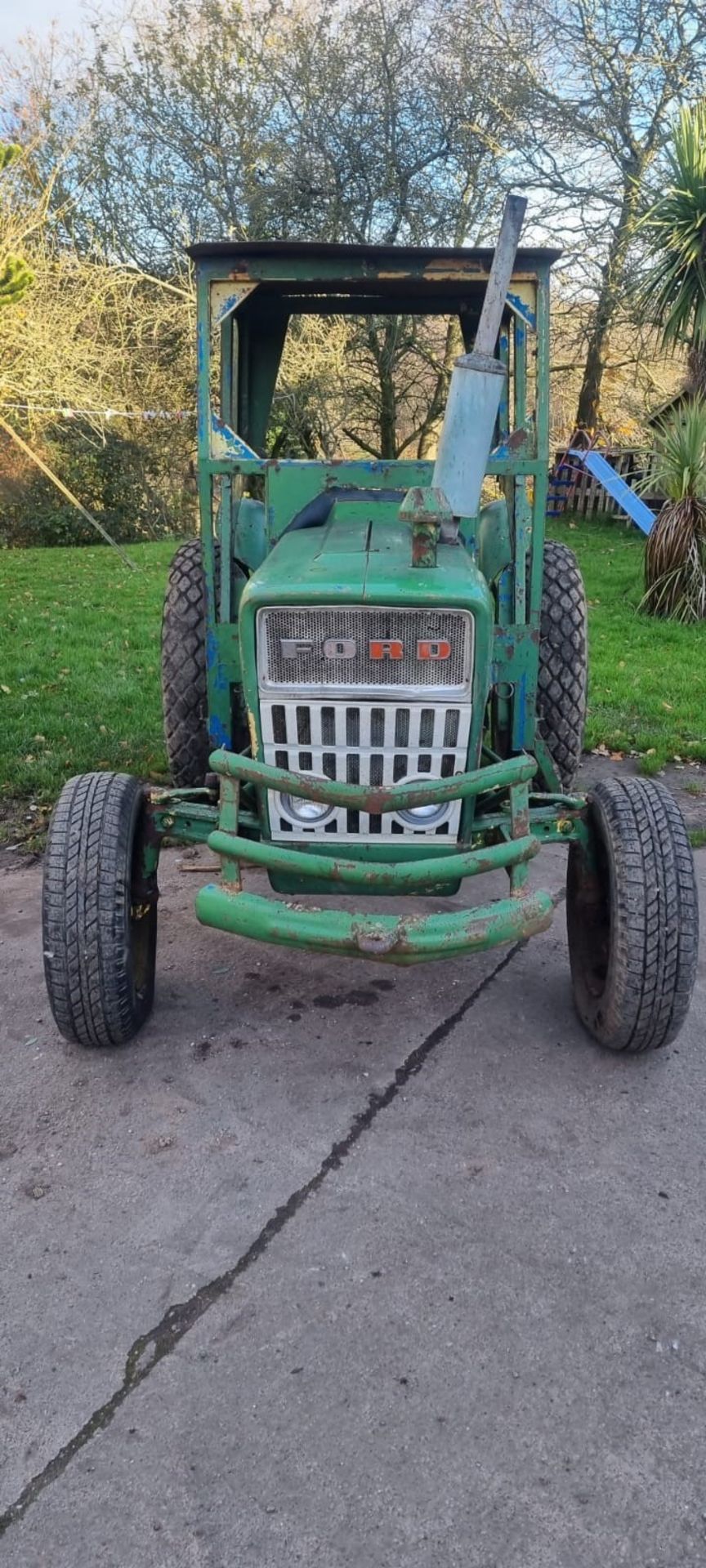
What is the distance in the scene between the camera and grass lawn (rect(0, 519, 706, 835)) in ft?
18.0

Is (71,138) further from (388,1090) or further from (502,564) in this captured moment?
(388,1090)

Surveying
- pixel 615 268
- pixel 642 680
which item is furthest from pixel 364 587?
pixel 615 268

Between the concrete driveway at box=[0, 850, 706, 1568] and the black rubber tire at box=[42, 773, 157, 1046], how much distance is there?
19 cm

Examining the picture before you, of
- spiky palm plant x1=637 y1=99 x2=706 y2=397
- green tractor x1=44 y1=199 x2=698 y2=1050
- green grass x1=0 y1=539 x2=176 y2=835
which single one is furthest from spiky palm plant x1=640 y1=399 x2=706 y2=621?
green tractor x1=44 y1=199 x2=698 y2=1050

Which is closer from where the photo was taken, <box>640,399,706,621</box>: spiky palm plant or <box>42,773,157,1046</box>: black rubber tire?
<box>42,773,157,1046</box>: black rubber tire

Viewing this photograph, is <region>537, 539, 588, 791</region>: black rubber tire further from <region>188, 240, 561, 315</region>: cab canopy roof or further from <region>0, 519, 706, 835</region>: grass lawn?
<region>0, 519, 706, 835</region>: grass lawn

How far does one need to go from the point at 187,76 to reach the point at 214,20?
1209mm

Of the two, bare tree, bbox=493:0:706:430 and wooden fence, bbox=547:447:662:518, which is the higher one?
bare tree, bbox=493:0:706:430

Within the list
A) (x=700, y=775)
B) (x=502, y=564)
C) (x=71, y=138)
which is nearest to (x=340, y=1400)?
(x=502, y=564)

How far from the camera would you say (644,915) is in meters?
2.80

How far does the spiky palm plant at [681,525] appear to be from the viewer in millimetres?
9031

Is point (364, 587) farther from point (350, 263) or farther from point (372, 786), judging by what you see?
point (350, 263)

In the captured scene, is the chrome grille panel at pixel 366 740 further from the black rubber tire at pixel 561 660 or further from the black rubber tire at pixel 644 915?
the black rubber tire at pixel 561 660

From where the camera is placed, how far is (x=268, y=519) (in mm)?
3562
